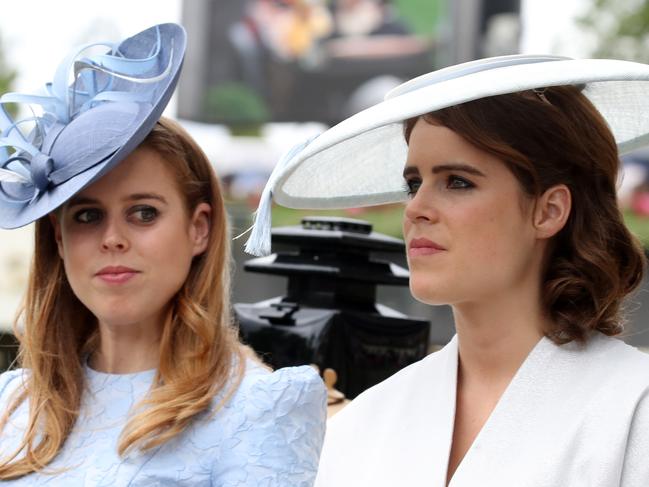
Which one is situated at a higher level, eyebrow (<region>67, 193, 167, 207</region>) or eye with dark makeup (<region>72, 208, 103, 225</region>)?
eyebrow (<region>67, 193, 167, 207</region>)

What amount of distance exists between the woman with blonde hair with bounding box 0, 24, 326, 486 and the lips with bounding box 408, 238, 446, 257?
45 centimetres

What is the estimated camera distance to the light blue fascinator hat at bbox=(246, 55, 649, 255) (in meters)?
2.05

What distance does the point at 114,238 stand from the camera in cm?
251

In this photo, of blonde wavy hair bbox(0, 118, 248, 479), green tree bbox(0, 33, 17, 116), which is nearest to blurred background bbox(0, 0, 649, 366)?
green tree bbox(0, 33, 17, 116)

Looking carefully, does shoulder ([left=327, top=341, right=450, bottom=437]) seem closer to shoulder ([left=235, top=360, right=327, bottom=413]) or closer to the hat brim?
shoulder ([left=235, top=360, right=327, bottom=413])

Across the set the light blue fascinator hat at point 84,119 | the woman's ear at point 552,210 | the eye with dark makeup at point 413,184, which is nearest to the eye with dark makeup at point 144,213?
the light blue fascinator hat at point 84,119

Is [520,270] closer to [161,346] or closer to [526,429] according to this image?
[526,429]

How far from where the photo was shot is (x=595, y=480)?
2.04 m

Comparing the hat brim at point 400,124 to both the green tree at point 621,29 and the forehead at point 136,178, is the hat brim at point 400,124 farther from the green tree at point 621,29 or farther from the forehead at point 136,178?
the green tree at point 621,29

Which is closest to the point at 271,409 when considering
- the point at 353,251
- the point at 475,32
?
the point at 353,251

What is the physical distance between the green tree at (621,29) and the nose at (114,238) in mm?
15480

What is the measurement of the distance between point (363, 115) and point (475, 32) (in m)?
16.6

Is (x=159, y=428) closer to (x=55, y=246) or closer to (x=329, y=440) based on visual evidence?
(x=329, y=440)

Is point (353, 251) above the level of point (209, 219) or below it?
below
